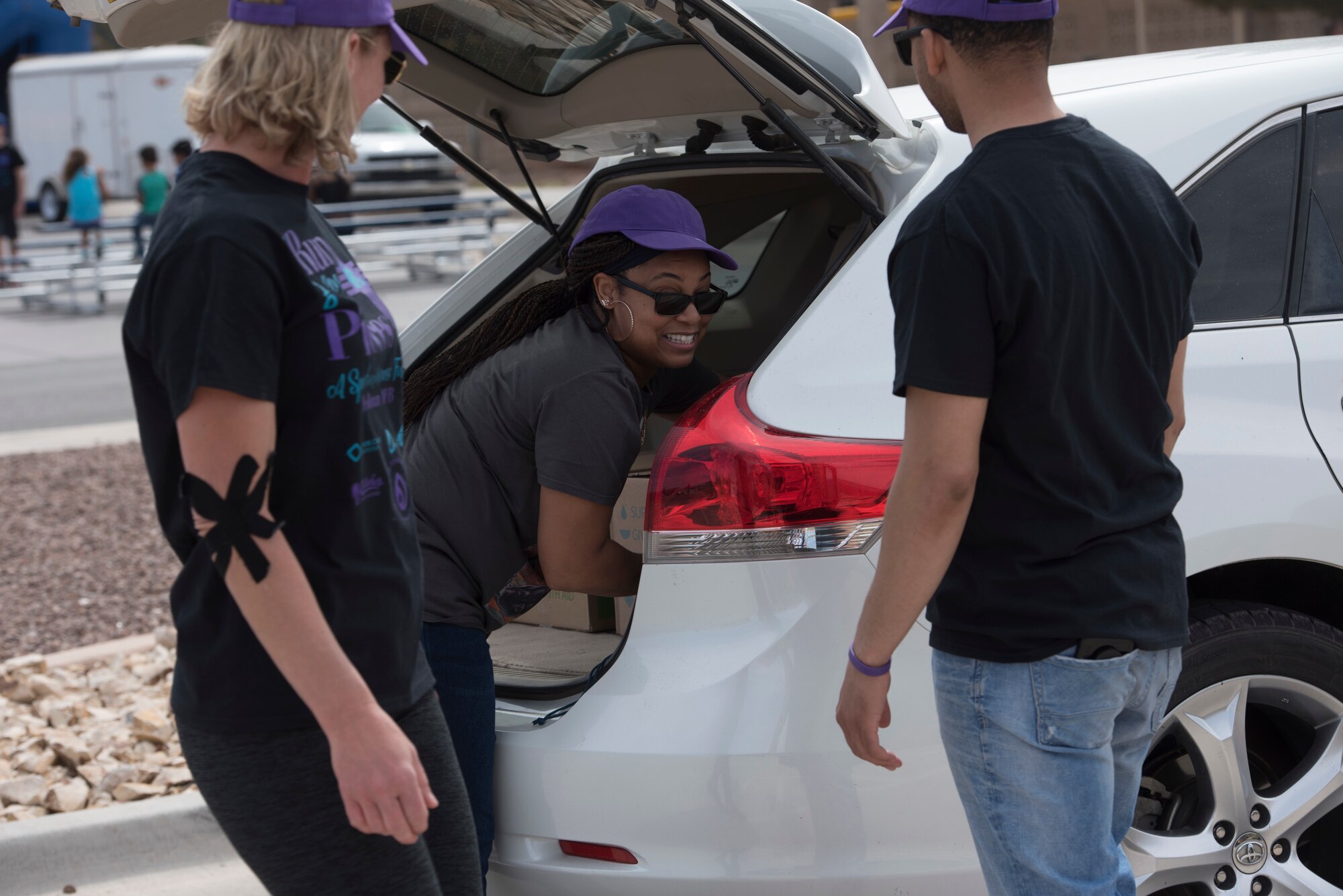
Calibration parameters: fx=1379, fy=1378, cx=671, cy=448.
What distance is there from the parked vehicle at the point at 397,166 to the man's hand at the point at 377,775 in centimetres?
2243

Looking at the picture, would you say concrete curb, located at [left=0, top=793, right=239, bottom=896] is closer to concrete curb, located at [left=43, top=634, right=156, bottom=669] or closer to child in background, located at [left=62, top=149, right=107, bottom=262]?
concrete curb, located at [left=43, top=634, right=156, bottom=669]

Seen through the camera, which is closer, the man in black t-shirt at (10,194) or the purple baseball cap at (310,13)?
the purple baseball cap at (310,13)

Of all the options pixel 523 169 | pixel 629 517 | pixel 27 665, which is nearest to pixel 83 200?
pixel 27 665

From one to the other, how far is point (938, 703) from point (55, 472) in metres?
7.53

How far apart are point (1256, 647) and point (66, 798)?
3139 mm

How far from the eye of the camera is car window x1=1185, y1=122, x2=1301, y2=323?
253 cm

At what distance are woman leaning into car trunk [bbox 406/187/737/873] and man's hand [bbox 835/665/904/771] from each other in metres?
0.73

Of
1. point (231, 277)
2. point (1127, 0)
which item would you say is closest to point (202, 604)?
point (231, 277)

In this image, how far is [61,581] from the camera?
6129mm

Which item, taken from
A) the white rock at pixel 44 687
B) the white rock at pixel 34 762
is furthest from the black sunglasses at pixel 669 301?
the white rock at pixel 44 687

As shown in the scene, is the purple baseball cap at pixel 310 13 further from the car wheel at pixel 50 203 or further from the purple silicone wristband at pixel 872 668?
the car wheel at pixel 50 203

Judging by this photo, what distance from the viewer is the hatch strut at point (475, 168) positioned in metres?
3.33

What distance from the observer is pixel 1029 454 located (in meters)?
1.79

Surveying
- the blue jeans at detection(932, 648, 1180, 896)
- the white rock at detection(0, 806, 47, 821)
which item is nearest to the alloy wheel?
the blue jeans at detection(932, 648, 1180, 896)
